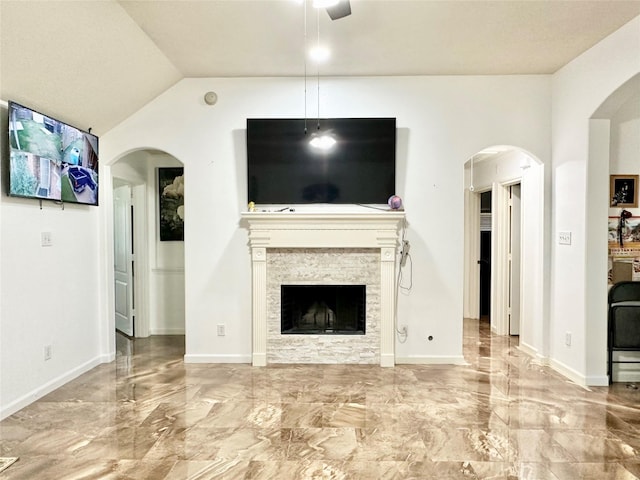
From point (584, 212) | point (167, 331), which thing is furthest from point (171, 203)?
point (584, 212)

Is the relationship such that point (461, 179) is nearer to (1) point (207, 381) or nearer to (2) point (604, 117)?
(2) point (604, 117)

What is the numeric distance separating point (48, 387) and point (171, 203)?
8.85 ft

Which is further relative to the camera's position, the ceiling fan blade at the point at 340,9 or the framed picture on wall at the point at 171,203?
the framed picture on wall at the point at 171,203

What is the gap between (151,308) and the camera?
5.46 meters

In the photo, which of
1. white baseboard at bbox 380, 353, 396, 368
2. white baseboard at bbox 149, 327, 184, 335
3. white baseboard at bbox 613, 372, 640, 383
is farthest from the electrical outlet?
white baseboard at bbox 613, 372, 640, 383

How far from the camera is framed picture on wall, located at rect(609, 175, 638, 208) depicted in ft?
12.1

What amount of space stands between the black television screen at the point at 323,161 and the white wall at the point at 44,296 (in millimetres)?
1771

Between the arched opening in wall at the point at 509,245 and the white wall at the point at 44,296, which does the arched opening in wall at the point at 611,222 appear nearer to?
the arched opening in wall at the point at 509,245

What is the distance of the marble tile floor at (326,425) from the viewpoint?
232 cm

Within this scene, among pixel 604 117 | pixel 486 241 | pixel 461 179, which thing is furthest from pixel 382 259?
pixel 486 241

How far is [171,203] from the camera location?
214 inches

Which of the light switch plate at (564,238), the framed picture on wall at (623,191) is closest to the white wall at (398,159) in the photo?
the framed picture on wall at (623,191)

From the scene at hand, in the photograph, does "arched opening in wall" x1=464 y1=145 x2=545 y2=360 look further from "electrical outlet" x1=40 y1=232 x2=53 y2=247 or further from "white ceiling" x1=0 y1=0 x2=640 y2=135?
"electrical outlet" x1=40 y1=232 x2=53 y2=247

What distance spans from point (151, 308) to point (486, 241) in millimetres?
5682
